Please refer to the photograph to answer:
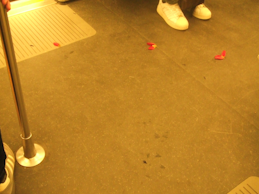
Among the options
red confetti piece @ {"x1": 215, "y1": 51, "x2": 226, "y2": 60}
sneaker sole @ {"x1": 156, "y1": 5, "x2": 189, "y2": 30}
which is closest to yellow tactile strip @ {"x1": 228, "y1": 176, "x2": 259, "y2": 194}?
red confetti piece @ {"x1": 215, "y1": 51, "x2": 226, "y2": 60}

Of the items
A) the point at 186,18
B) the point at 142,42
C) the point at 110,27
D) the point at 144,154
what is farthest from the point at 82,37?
the point at 144,154

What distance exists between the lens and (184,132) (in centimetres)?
118

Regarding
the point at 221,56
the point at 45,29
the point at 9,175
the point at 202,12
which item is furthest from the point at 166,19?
the point at 9,175

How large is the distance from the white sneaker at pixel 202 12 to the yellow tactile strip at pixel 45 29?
2.19 feet

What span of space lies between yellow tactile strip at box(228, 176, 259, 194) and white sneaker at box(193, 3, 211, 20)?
3.52 ft

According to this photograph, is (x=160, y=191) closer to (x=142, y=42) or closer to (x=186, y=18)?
(x=142, y=42)

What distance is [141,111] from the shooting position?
1238 mm

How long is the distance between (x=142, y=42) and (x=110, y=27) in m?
0.22

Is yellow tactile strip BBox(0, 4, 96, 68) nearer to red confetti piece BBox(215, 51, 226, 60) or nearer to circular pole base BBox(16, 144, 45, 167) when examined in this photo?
circular pole base BBox(16, 144, 45, 167)

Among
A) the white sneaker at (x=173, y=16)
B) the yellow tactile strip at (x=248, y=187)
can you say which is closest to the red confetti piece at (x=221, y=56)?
the white sneaker at (x=173, y=16)

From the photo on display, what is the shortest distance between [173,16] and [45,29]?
747 millimetres

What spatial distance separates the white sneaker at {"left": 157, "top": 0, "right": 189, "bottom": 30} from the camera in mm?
1686

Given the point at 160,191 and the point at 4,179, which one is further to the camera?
the point at 160,191

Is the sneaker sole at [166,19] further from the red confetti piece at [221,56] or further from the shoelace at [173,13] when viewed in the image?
the red confetti piece at [221,56]
